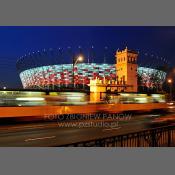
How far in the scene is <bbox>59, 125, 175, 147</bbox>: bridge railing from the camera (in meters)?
8.68

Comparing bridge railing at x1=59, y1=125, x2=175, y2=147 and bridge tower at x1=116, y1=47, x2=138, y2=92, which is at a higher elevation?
bridge tower at x1=116, y1=47, x2=138, y2=92

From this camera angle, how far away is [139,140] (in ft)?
35.8

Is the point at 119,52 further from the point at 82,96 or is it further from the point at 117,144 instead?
the point at 117,144

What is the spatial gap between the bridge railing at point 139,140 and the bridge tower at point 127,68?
80.0 metres

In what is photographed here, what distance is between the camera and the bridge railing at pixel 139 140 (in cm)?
868

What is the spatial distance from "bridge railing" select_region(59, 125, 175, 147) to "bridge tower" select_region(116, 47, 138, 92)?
80.0m

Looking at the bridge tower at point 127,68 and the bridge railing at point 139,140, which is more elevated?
the bridge tower at point 127,68

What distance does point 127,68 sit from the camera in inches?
3681

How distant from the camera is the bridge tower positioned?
9350 cm

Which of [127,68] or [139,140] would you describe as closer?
[139,140]

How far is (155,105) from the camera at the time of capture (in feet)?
122

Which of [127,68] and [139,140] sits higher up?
[127,68]

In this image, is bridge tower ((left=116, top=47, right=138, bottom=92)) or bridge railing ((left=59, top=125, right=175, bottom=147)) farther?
bridge tower ((left=116, top=47, right=138, bottom=92))

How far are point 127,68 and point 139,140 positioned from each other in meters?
83.7
